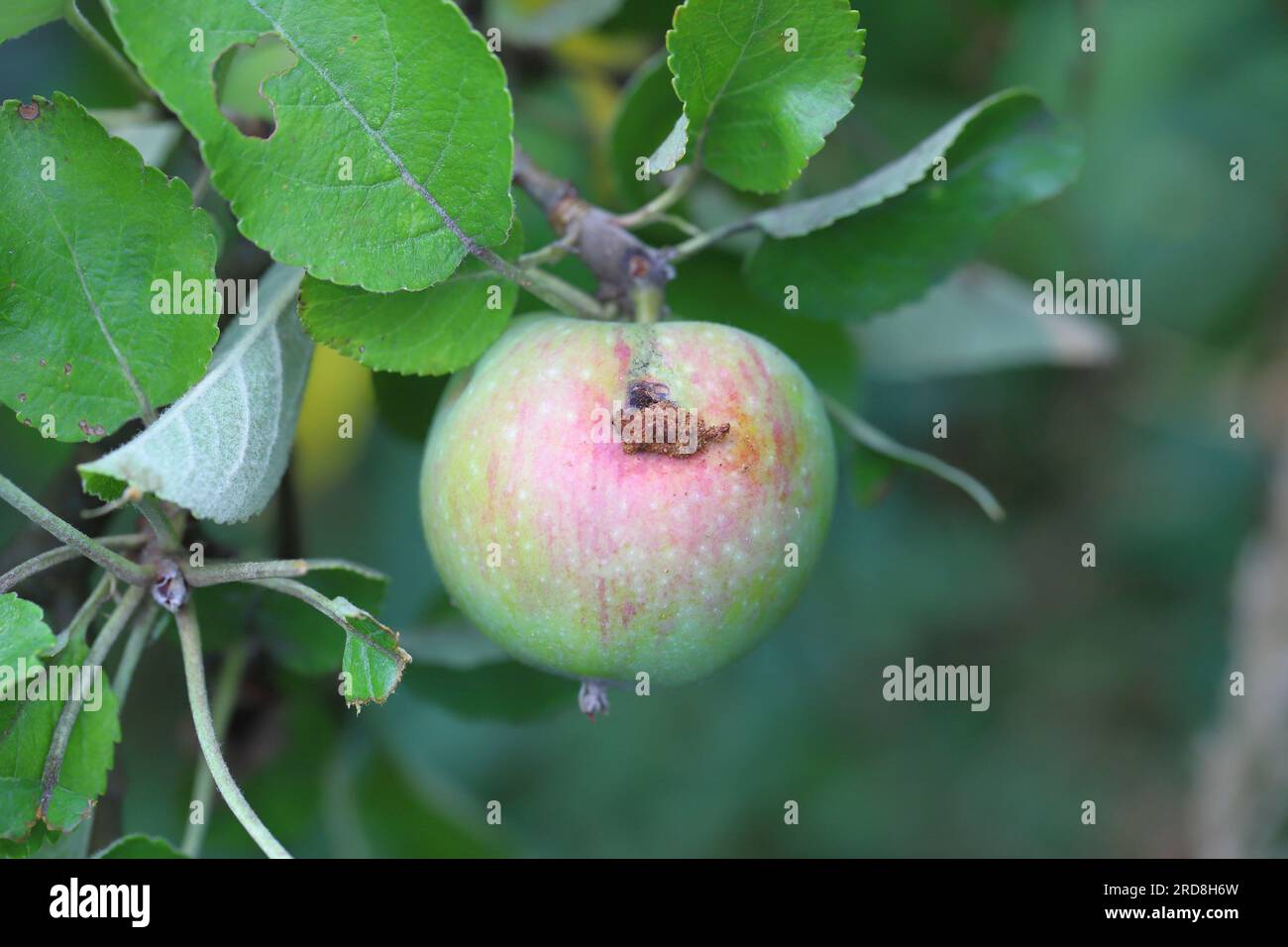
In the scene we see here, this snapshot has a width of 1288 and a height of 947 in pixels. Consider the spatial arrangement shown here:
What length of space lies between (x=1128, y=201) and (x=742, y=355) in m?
1.28

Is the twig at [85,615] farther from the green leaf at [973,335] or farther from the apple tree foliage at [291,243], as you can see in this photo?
the green leaf at [973,335]

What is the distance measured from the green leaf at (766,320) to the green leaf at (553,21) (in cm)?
35

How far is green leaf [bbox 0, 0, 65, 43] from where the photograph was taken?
74 centimetres

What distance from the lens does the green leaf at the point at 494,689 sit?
1.08 m

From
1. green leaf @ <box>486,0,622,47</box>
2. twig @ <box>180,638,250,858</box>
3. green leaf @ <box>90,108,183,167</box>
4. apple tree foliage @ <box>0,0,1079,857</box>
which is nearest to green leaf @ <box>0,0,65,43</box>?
apple tree foliage @ <box>0,0,1079,857</box>

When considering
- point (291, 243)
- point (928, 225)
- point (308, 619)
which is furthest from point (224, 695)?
point (928, 225)

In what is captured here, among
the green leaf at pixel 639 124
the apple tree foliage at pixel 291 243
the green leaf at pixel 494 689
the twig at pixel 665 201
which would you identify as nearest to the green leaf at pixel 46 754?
the apple tree foliage at pixel 291 243

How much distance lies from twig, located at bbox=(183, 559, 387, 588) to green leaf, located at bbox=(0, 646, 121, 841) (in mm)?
83

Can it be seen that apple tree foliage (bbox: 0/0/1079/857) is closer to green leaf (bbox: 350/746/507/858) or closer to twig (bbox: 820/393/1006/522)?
twig (bbox: 820/393/1006/522)

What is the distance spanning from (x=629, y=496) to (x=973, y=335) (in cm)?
67

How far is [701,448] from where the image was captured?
72 cm

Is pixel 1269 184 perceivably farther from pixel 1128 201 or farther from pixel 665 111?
pixel 665 111

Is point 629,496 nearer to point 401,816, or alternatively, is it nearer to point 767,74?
point 767,74

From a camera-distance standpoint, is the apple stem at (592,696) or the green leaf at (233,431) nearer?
the green leaf at (233,431)
